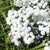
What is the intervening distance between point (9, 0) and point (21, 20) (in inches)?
20.0

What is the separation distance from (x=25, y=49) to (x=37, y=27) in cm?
25

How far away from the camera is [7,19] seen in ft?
7.46

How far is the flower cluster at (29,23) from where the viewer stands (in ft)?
6.89

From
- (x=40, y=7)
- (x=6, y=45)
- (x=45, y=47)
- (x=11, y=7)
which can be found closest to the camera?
(x=45, y=47)

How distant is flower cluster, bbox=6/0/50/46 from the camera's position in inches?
82.7

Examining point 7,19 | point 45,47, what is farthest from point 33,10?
point 45,47

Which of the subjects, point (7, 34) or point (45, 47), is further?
point (7, 34)

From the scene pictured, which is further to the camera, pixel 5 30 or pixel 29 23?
pixel 5 30

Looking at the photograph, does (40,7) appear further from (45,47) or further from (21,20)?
(45,47)

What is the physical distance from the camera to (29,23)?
7.17 ft

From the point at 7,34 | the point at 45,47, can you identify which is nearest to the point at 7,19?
the point at 7,34

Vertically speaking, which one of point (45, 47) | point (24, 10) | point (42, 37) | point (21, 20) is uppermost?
point (24, 10)

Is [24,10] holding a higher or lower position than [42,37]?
higher

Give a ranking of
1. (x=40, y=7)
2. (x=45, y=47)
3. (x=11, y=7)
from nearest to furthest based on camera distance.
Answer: (x=45, y=47), (x=40, y=7), (x=11, y=7)
